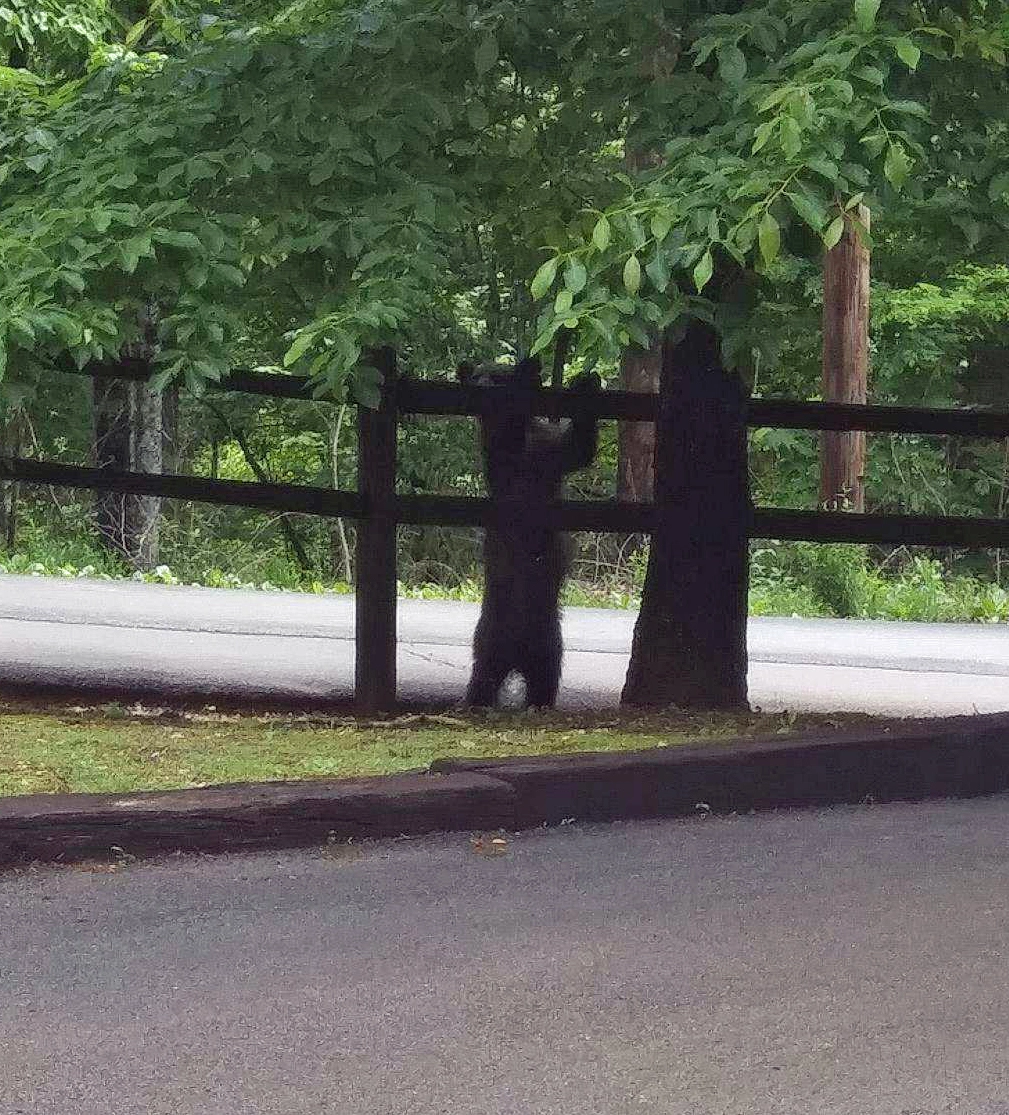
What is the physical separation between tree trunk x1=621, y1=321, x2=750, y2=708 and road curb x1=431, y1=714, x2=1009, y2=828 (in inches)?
55.4

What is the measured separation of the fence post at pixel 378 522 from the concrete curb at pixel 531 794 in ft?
6.96

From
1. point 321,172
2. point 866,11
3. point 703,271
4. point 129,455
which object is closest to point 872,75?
point 866,11

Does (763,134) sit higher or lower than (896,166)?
higher

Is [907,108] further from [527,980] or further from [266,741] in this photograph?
[266,741]

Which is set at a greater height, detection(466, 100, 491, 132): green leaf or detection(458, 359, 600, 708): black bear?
detection(466, 100, 491, 132): green leaf

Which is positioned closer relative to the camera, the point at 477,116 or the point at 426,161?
the point at 477,116

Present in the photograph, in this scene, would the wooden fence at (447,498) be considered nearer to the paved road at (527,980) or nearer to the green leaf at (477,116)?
the green leaf at (477,116)

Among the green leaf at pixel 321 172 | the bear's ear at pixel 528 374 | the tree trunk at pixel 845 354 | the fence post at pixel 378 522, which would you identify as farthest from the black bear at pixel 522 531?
the tree trunk at pixel 845 354

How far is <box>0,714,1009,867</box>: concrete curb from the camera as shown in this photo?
4.79 m

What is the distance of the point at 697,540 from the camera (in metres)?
7.39

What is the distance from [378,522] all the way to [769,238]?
9.72ft

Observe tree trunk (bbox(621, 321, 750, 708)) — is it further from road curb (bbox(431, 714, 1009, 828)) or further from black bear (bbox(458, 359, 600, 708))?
road curb (bbox(431, 714, 1009, 828))

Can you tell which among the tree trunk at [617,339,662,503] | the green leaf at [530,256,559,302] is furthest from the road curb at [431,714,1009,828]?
the tree trunk at [617,339,662,503]

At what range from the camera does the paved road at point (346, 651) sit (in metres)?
9.22
